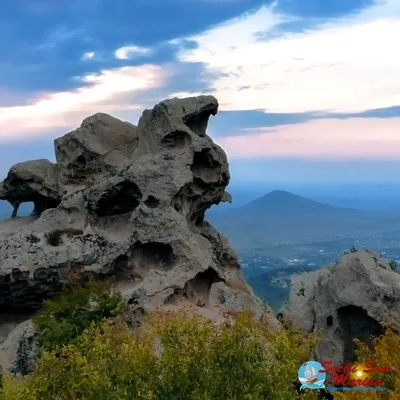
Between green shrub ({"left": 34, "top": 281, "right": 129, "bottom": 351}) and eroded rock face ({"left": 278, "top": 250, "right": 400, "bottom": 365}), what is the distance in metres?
9.30

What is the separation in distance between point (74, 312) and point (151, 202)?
18.8ft

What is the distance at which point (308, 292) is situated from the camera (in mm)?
28234

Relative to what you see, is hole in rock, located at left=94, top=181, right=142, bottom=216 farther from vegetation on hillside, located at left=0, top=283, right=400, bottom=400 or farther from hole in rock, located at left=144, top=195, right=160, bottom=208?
vegetation on hillside, located at left=0, top=283, right=400, bottom=400

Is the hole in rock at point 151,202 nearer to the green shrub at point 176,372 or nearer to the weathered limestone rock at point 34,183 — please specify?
the weathered limestone rock at point 34,183

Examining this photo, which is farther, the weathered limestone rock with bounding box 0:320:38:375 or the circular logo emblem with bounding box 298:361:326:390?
the weathered limestone rock with bounding box 0:320:38:375

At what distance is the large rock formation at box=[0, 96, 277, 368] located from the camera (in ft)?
75.3

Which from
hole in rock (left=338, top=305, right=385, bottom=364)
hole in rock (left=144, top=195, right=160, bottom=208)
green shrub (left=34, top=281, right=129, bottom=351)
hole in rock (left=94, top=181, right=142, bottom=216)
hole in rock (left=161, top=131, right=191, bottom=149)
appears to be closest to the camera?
green shrub (left=34, top=281, right=129, bottom=351)

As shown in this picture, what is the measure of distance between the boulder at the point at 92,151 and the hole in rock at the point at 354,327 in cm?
1251

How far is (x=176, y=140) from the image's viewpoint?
25.6 metres

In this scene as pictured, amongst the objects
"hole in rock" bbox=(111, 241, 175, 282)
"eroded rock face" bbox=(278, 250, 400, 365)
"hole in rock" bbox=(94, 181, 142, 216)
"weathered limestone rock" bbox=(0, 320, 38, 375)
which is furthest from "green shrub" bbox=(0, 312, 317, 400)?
"hole in rock" bbox=(94, 181, 142, 216)

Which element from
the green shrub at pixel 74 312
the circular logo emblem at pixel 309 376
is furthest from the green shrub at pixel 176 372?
the green shrub at pixel 74 312

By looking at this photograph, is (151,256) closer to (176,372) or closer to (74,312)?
(74,312)

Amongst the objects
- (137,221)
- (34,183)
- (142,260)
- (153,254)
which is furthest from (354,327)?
(34,183)

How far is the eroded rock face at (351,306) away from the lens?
907 inches
